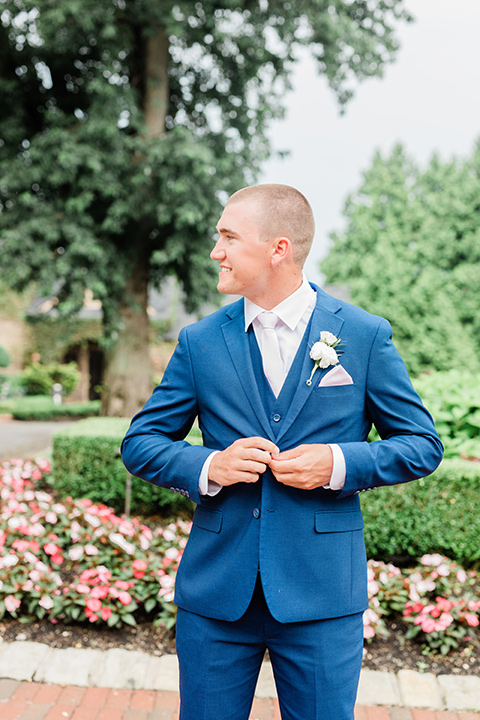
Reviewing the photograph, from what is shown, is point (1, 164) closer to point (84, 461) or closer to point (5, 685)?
point (84, 461)

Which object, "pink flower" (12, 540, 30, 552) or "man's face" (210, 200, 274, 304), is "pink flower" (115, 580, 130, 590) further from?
"man's face" (210, 200, 274, 304)

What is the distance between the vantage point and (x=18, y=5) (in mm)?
8750

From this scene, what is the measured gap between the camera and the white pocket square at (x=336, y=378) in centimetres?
169

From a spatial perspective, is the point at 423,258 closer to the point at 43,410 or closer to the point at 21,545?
the point at 43,410

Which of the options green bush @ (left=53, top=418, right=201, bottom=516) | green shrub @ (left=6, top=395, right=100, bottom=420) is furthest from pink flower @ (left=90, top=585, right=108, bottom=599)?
green shrub @ (left=6, top=395, right=100, bottom=420)

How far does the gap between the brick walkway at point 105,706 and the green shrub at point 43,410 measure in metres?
16.9

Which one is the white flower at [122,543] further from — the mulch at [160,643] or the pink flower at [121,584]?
the mulch at [160,643]

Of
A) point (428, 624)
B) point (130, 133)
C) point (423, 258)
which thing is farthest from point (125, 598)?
point (423, 258)

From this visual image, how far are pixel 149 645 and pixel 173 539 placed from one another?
0.90 m

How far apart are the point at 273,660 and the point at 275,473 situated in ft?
1.94

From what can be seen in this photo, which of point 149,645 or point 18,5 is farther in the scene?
point 18,5

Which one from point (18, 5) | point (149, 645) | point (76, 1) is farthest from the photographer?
point (18, 5)

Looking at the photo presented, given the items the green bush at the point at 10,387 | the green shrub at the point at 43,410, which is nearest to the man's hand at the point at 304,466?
the green shrub at the point at 43,410

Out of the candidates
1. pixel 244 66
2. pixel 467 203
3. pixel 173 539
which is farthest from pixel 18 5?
pixel 467 203
